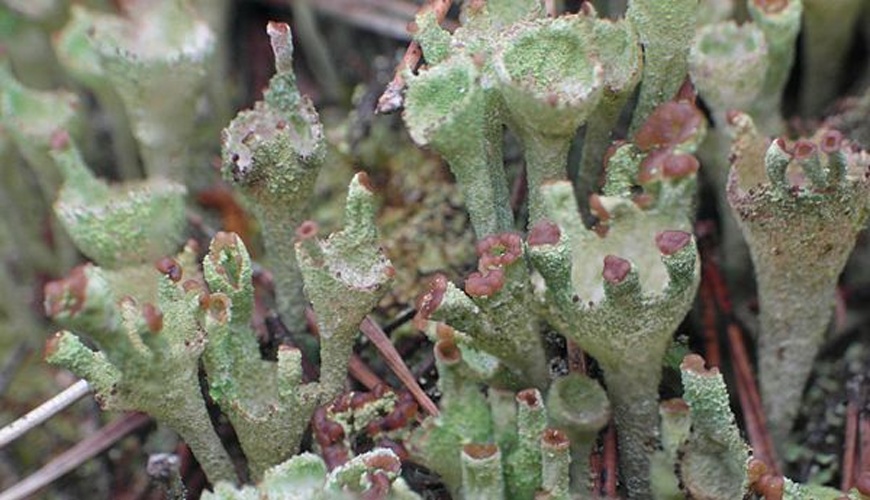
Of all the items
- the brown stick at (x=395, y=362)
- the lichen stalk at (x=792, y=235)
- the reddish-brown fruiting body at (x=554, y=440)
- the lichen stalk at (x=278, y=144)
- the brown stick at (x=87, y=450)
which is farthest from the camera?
the brown stick at (x=87, y=450)

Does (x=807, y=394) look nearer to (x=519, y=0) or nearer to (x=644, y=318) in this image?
(x=644, y=318)

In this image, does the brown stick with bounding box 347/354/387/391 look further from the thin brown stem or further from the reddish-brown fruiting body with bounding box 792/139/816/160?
the reddish-brown fruiting body with bounding box 792/139/816/160

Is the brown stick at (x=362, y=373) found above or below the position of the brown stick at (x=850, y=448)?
above

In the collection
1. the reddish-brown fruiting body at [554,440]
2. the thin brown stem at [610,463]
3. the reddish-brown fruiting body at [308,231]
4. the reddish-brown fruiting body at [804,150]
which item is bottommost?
the thin brown stem at [610,463]

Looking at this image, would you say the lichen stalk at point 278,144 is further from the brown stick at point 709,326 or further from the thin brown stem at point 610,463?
the brown stick at point 709,326

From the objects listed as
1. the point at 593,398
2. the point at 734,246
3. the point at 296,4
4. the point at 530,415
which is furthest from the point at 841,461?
the point at 296,4

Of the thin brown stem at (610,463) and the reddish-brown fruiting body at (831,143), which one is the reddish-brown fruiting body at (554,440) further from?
the reddish-brown fruiting body at (831,143)

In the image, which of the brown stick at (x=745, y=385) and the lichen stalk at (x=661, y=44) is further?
the brown stick at (x=745, y=385)

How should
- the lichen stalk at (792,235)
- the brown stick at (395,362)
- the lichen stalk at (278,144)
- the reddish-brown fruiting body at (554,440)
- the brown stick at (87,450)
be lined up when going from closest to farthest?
1. the reddish-brown fruiting body at (554,440)
2. the lichen stalk at (792,235)
3. the lichen stalk at (278,144)
4. the brown stick at (395,362)
5. the brown stick at (87,450)

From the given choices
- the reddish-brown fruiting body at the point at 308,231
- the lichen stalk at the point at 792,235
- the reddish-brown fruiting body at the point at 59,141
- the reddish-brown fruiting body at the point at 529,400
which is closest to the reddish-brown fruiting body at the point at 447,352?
the reddish-brown fruiting body at the point at 529,400
